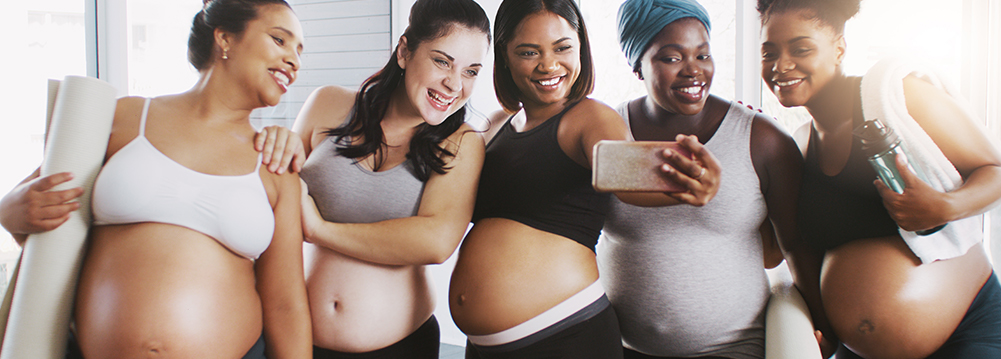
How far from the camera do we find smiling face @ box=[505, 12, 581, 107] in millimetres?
1374

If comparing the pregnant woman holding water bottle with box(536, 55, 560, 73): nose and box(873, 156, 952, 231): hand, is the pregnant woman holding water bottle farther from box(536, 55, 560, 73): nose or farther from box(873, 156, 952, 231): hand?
box(536, 55, 560, 73): nose

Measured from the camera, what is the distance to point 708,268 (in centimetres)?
145

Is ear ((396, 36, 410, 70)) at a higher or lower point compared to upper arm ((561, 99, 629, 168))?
higher

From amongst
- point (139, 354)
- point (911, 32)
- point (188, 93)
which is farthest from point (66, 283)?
point (911, 32)

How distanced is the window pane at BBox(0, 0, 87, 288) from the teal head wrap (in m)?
2.56

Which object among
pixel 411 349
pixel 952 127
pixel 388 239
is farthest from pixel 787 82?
pixel 411 349

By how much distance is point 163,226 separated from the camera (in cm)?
109

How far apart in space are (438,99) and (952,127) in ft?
4.00

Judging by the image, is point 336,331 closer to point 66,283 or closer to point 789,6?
point 66,283

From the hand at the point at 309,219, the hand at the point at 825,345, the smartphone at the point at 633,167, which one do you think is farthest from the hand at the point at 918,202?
the hand at the point at 309,219

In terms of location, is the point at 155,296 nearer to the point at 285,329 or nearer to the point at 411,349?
the point at 285,329

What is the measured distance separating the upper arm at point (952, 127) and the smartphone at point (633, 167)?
68 cm

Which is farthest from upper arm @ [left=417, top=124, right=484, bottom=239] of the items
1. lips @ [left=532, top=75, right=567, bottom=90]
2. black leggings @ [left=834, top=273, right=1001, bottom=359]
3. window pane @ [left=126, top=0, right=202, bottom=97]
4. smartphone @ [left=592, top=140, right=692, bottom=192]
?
window pane @ [left=126, top=0, right=202, bottom=97]

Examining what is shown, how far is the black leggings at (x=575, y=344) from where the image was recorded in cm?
128
